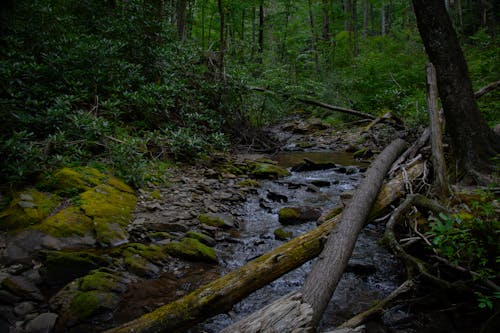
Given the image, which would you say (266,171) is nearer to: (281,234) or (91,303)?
(281,234)

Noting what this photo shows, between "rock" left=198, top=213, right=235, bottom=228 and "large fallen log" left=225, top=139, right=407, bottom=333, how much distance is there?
247cm

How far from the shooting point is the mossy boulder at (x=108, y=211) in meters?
4.38

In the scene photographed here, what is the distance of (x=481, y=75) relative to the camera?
9.92 metres

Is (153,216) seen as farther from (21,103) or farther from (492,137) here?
(492,137)

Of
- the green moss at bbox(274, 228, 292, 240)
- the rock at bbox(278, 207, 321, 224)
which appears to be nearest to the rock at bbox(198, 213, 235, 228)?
the green moss at bbox(274, 228, 292, 240)

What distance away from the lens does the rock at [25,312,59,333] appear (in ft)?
9.19

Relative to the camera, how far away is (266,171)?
8.52 meters

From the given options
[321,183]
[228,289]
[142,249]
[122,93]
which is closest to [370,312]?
[228,289]

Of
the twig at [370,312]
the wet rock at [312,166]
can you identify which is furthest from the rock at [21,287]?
the wet rock at [312,166]

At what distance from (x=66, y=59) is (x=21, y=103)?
1.45 meters

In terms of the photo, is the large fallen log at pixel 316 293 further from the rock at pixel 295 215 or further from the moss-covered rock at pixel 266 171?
the moss-covered rock at pixel 266 171

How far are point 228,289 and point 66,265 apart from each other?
206 centimetres

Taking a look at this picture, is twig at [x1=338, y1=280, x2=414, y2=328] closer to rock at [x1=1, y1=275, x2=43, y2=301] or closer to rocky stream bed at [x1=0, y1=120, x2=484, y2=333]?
→ rocky stream bed at [x1=0, y1=120, x2=484, y2=333]

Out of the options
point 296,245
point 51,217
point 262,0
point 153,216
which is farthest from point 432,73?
point 262,0
